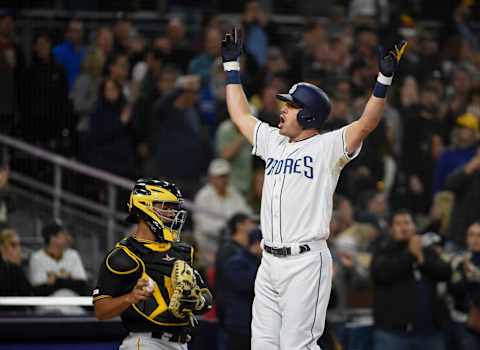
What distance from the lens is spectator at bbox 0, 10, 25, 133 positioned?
11713 millimetres

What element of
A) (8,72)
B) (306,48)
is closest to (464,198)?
(306,48)

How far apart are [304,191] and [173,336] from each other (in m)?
1.14

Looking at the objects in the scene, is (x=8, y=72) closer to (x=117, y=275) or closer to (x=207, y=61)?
(x=207, y=61)

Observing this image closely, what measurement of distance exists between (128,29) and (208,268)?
356 cm

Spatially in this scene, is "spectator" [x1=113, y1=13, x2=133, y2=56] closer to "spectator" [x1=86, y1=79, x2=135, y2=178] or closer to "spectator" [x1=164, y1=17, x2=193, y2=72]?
"spectator" [x1=164, y1=17, x2=193, y2=72]

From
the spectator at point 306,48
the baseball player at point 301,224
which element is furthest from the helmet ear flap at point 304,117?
the spectator at point 306,48

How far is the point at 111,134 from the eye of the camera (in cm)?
1210

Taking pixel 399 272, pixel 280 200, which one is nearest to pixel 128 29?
pixel 399 272

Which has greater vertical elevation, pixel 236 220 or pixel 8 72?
pixel 8 72

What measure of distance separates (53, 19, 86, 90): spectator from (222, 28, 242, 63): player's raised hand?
17.1 feet

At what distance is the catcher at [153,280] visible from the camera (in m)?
6.32

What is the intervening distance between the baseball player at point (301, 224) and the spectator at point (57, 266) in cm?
277

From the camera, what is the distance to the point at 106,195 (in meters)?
11.5

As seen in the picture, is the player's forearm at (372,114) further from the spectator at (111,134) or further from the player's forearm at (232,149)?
the spectator at (111,134)
